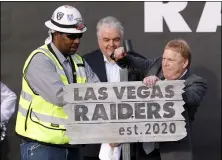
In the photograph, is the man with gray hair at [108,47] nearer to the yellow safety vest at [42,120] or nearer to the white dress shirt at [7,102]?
the yellow safety vest at [42,120]

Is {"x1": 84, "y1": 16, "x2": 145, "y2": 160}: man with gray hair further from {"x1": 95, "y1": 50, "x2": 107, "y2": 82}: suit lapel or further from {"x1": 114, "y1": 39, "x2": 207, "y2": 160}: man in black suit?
{"x1": 114, "y1": 39, "x2": 207, "y2": 160}: man in black suit

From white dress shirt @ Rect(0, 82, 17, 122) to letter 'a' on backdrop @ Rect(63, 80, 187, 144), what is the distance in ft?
6.23

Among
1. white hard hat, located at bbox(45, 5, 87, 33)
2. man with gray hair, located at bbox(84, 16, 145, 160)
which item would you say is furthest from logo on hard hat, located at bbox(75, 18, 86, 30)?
man with gray hair, located at bbox(84, 16, 145, 160)

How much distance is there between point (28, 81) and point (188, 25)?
6.77 ft

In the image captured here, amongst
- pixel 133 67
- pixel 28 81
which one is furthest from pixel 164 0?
pixel 28 81

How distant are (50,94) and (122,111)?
0.42 m

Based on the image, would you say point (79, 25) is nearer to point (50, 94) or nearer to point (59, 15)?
point (59, 15)

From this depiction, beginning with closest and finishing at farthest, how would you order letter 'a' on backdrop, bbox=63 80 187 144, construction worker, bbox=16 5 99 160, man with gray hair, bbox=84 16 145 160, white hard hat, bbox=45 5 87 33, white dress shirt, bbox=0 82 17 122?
letter 'a' on backdrop, bbox=63 80 187 144 < construction worker, bbox=16 5 99 160 < white hard hat, bbox=45 5 87 33 < man with gray hair, bbox=84 16 145 160 < white dress shirt, bbox=0 82 17 122

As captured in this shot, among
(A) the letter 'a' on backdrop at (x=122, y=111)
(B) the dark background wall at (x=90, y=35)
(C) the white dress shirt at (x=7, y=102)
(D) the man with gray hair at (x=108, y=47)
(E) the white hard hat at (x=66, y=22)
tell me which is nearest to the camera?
(A) the letter 'a' on backdrop at (x=122, y=111)

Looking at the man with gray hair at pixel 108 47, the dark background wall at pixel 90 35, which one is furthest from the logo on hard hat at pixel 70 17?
the dark background wall at pixel 90 35

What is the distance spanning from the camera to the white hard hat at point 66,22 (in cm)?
382

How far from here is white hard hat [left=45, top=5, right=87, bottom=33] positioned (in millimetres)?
3824

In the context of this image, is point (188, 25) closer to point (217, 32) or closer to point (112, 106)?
point (217, 32)

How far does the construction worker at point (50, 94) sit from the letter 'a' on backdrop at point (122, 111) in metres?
0.16
